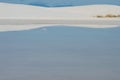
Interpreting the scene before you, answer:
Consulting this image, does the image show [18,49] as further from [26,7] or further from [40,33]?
[26,7]

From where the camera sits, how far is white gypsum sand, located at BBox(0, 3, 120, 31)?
4.54ft

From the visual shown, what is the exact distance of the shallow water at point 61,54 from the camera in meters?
1.29

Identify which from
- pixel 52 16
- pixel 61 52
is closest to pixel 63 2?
pixel 52 16

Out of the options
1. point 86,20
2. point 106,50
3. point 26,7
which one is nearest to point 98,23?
point 86,20

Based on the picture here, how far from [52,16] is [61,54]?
266 millimetres

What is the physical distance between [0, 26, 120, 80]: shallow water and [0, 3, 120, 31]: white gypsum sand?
0.14 ft

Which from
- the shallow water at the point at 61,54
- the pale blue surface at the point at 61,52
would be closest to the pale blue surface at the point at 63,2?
the pale blue surface at the point at 61,52

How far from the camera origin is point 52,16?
145 centimetres

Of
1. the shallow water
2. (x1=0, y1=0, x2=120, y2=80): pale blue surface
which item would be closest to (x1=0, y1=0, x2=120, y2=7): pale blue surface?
(x1=0, y1=0, x2=120, y2=80): pale blue surface

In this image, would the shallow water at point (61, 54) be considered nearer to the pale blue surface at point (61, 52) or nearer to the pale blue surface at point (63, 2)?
the pale blue surface at point (61, 52)

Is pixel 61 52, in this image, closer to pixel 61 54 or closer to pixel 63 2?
pixel 61 54

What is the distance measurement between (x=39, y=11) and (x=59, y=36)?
0.22 m

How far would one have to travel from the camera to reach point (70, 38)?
1.44 meters

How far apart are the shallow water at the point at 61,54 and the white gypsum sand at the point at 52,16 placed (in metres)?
0.04
